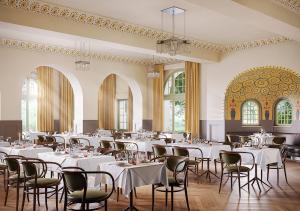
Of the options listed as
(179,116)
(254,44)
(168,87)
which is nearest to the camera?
(254,44)

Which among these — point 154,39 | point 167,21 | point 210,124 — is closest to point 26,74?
point 154,39

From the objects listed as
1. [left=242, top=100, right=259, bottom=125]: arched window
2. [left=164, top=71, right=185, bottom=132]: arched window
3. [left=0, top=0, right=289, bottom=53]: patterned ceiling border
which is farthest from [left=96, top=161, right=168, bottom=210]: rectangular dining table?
[left=164, top=71, right=185, bottom=132]: arched window

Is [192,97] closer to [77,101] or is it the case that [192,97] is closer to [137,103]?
[137,103]

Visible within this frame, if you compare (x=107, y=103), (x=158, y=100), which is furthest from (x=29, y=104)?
(x=158, y=100)

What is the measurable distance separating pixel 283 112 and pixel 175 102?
15.6 ft

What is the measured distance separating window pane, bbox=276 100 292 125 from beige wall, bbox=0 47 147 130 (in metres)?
5.85

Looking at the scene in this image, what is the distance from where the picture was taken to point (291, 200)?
20.9ft

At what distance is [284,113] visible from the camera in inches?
512

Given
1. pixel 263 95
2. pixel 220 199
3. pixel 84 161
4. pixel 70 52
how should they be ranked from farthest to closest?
pixel 70 52 < pixel 263 95 < pixel 220 199 < pixel 84 161

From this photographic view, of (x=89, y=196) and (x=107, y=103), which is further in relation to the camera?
(x=107, y=103)

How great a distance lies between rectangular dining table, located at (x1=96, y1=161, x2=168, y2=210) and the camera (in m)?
5.09

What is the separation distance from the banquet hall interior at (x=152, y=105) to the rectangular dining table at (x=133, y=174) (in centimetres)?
2

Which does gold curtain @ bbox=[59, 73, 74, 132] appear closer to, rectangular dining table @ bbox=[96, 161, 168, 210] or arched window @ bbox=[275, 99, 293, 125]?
arched window @ bbox=[275, 99, 293, 125]

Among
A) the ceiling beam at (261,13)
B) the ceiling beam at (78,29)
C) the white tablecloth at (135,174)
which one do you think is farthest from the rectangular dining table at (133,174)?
the ceiling beam at (78,29)
